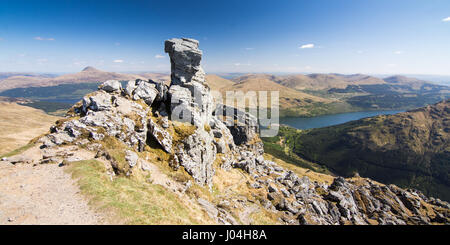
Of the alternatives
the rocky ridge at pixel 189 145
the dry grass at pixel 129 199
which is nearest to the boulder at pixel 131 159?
the rocky ridge at pixel 189 145

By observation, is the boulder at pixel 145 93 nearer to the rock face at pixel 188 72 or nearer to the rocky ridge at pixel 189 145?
the rocky ridge at pixel 189 145

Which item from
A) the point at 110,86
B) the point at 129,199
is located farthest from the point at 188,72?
the point at 129,199

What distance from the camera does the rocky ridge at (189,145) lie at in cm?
2903

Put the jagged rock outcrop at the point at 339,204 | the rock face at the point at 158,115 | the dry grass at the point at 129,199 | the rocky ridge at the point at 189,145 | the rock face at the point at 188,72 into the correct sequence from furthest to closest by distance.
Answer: the rock face at the point at 188,72, the jagged rock outcrop at the point at 339,204, the rock face at the point at 158,115, the rocky ridge at the point at 189,145, the dry grass at the point at 129,199

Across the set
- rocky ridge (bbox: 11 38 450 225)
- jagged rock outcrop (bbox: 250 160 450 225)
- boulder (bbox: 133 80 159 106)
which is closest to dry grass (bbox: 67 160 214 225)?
rocky ridge (bbox: 11 38 450 225)

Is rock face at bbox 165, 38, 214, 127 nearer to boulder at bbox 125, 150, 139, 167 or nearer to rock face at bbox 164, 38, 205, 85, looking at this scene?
rock face at bbox 164, 38, 205, 85

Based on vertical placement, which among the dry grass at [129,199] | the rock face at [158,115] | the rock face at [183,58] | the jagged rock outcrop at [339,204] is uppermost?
the rock face at [183,58]

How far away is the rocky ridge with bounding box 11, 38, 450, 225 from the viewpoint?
29.0 m

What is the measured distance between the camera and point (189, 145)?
1544 inches

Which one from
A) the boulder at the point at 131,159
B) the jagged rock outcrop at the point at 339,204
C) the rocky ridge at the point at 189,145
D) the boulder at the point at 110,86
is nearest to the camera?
the boulder at the point at 131,159

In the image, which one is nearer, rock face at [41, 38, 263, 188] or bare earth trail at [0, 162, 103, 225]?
bare earth trail at [0, 162, 103, 225]

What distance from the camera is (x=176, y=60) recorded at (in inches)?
2044

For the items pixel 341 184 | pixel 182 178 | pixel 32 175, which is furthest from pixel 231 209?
pixel 341 184
